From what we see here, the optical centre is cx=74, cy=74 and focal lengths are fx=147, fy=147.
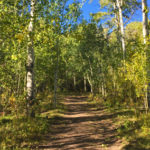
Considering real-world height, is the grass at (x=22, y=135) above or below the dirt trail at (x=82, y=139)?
above

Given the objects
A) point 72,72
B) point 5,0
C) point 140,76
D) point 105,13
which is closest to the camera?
point 5,0

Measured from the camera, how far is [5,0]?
5820 millimetres

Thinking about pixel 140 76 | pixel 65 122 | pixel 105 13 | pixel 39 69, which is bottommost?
pixel 65 122

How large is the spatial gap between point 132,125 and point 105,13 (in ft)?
47.2

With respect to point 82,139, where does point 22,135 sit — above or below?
above

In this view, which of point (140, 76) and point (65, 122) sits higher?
point (140, 76)

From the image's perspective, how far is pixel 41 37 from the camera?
5.55 meters

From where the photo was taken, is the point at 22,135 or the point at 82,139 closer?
the point at 22,135

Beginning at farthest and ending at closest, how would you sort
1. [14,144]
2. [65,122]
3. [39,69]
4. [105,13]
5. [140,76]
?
[105,13]
[39,69]
[65,122]
[140,76]
[14,144]

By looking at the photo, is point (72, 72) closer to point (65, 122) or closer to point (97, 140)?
point (65, 122)

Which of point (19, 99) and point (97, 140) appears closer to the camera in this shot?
point (97, 140)

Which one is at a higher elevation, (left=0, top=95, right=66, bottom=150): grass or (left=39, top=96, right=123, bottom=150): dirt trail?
(left=0, top=95, right=66, bottom=150): grass

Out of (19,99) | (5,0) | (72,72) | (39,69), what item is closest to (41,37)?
(5,0)

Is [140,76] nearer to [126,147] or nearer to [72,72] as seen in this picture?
[126,147]
